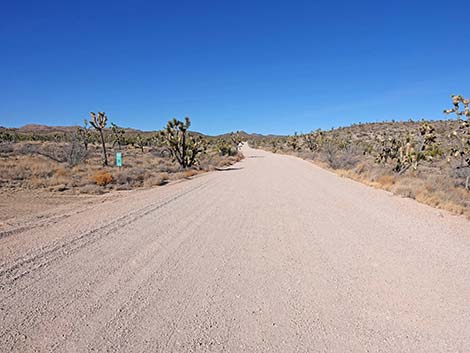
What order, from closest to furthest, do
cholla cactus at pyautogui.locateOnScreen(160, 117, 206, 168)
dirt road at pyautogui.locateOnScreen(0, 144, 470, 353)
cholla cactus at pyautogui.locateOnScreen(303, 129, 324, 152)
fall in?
dirt road at pyautogui.locateOnScreen(0, 144, 470, 353) < cholla cactus at pyautogui.locateOnScreen(160, 117, 206, 168) < cholla cactus at pyautogui.locateOnScreen(303, 129, 324, 152)

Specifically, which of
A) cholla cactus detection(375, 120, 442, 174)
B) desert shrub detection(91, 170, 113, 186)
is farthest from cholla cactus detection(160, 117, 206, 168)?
cholla cactus detection(375, 120, 442, 174)

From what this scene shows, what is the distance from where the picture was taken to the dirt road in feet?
10.1

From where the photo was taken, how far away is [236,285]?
4.23 meters

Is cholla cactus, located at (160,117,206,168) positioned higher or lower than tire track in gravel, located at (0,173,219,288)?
higher

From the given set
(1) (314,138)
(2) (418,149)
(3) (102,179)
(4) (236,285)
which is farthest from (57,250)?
(1) (314,138)

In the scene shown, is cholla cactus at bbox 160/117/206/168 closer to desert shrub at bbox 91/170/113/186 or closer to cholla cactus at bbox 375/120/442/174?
desert shrub at bbox 91/170/113/186

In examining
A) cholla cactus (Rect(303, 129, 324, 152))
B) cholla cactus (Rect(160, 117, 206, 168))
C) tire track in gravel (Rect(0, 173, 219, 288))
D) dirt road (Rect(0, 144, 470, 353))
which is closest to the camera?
dirt road (Rect(0, 144, 470, 353))

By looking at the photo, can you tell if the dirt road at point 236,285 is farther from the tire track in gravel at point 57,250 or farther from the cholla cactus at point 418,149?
the cholla cactus at point 418,149

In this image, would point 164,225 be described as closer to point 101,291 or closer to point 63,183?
point 101,291

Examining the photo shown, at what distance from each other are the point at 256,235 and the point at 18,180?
50.7 ft

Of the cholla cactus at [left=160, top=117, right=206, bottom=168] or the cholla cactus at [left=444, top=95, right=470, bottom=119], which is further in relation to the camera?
the cholla cactus at [left=160, top=117, right=206, bottom=168]

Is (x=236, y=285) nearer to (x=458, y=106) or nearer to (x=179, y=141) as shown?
(x=458, y=106)

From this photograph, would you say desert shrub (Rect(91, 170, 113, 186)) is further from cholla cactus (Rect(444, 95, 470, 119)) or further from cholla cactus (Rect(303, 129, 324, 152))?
cholla cactus (Rect(303, 129, 324, 152))

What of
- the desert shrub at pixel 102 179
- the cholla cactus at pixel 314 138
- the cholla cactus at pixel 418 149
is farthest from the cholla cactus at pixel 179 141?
the cholla cactus at pixel 314 138
